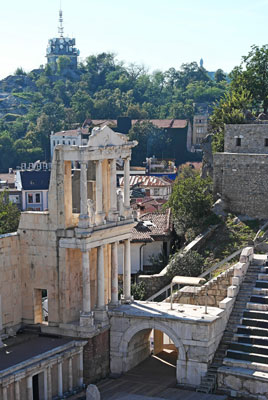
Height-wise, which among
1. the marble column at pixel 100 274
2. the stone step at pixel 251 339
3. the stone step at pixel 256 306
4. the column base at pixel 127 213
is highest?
the column base at pixel 127 213

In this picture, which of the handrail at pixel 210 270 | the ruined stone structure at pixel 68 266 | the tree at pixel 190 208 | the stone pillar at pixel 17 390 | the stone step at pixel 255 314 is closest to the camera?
the stone pillar at pixel 17 390

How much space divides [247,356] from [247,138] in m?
21.6

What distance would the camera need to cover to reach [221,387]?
29312 millimetres

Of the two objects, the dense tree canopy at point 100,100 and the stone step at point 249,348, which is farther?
the dense tree canopy at point 100,100

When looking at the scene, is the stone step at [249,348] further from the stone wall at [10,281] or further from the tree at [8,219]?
the tree at [8,219]

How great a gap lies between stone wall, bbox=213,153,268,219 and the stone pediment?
1564 cm

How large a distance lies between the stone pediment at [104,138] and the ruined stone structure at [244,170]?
15660mm

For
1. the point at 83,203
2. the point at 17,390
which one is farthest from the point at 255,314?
the point at 17,390

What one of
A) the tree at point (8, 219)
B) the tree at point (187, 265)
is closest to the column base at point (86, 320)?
the tree at point (187, 265)

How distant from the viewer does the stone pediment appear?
3085 centimetres

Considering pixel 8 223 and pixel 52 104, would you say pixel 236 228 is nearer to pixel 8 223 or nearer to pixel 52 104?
pixel 8 223

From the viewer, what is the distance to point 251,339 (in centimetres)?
3061

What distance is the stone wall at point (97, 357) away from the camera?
30.3 metres

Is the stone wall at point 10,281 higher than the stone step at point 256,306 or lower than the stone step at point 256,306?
higher
